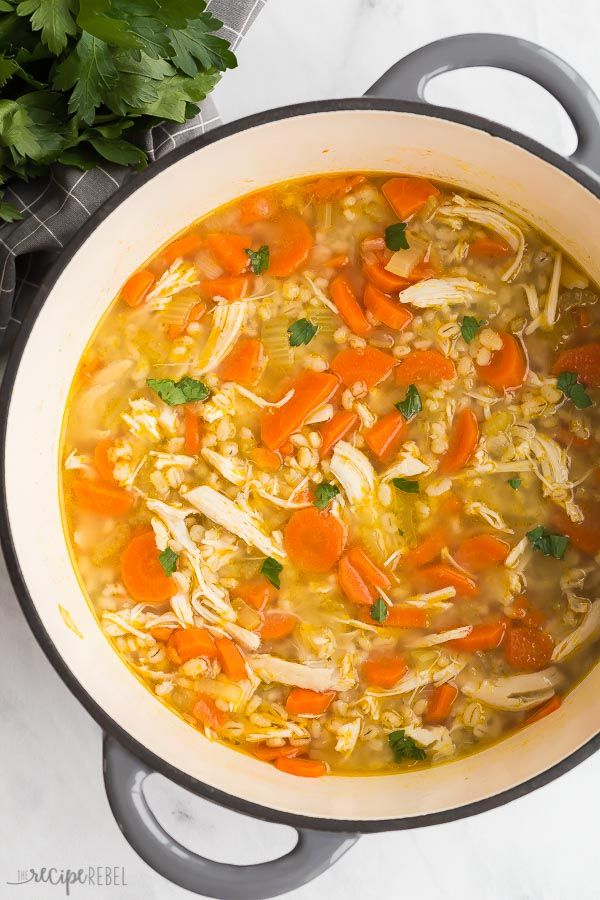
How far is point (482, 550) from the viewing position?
10.1ft

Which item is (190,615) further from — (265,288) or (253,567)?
(265,288)

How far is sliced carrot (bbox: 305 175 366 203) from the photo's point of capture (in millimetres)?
3057

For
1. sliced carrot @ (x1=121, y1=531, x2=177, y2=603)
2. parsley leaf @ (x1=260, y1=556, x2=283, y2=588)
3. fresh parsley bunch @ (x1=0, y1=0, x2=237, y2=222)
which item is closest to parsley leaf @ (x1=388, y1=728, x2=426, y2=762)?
parsley leaf @ (x1=260, y1=556, x2=283, y2=588)

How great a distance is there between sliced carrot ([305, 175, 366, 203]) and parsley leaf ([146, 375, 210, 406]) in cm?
76

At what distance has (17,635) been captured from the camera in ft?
10.7

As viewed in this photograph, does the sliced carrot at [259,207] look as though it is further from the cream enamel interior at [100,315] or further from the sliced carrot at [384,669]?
the sliced carrot at [384,669]

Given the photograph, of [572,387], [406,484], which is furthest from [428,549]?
[572,387]

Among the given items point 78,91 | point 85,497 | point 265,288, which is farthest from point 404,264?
point 85,497

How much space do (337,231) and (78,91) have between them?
3.10 ft

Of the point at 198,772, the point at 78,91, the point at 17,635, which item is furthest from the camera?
the point at 17,635

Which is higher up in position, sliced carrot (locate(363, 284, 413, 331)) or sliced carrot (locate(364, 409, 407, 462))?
sliced carrot (locate(363, 284, 413, 331))

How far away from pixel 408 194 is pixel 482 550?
123cm

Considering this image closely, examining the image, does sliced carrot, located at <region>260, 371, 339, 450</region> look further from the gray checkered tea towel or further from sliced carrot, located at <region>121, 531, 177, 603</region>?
the gray checkered tea towel

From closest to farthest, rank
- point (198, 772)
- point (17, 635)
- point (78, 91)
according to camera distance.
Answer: point (78, 91), point (198, 772), point (17, 635)
